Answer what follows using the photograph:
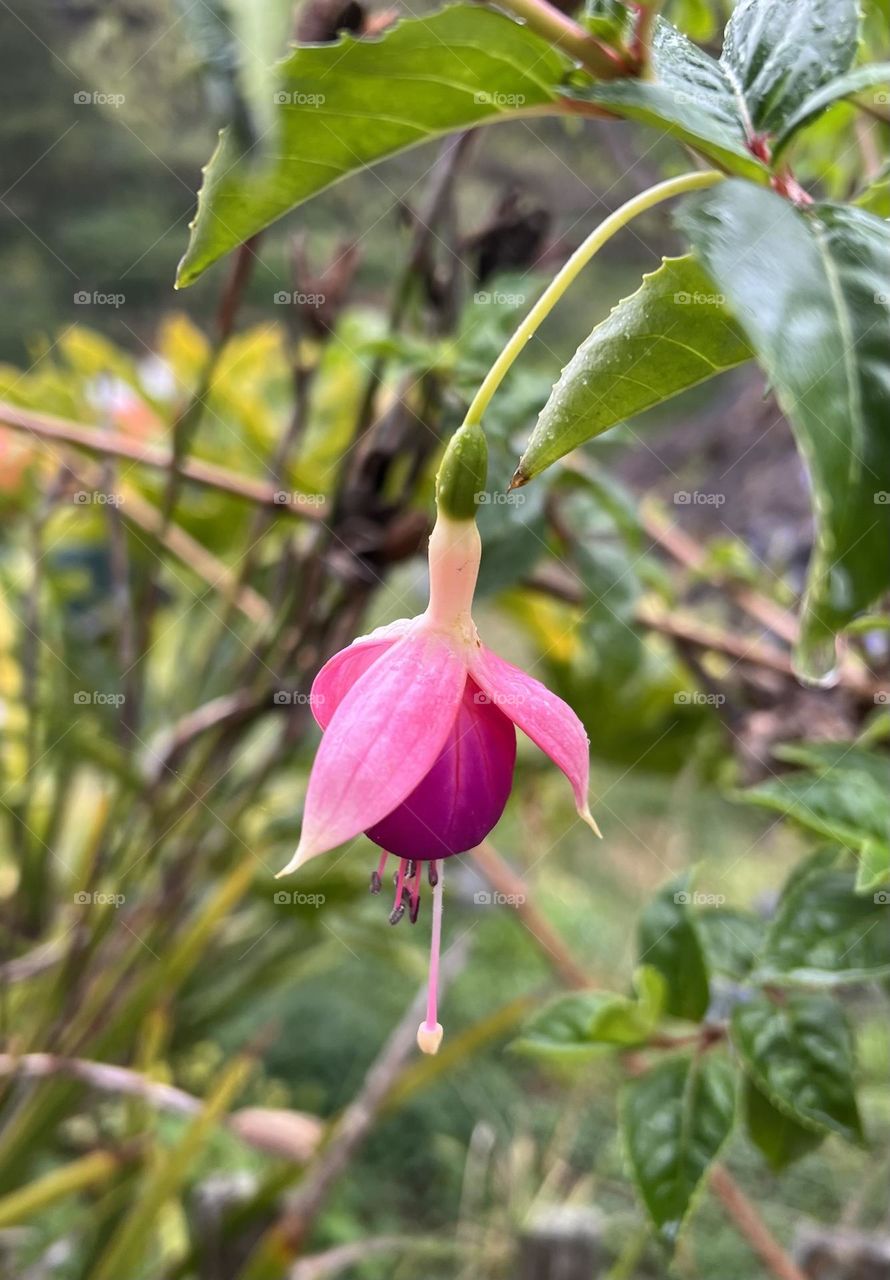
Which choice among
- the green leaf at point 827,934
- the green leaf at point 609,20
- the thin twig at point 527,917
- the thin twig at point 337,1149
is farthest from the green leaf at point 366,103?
the thin twig at point 337,1149

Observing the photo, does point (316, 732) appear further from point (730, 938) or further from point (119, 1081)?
point (730, 938)

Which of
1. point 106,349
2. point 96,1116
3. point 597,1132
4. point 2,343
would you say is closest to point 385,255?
point 2,343

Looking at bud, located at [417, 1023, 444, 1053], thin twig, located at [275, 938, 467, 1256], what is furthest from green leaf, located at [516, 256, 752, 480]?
thin twig, located at [275, 938, 467, 1256]

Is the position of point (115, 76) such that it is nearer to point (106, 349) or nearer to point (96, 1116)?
point (106, 349)

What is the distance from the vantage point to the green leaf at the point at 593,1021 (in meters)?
0.35

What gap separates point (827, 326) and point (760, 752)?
45cm

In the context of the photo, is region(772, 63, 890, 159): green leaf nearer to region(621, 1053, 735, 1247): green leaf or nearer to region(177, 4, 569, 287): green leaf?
region(177, 4, 569, 287): green leaf

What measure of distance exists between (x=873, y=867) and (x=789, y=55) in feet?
0.67

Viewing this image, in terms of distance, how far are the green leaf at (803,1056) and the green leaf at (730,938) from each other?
28mm

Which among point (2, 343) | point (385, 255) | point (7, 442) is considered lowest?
point (2, 343)

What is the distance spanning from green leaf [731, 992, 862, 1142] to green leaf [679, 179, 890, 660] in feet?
0.69

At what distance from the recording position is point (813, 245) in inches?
6.7

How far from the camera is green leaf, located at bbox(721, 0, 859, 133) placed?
218mm

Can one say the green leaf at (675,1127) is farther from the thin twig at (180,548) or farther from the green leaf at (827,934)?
the thin twig at (180,548)
